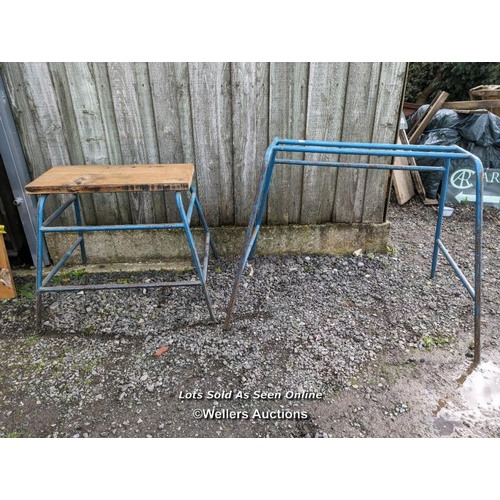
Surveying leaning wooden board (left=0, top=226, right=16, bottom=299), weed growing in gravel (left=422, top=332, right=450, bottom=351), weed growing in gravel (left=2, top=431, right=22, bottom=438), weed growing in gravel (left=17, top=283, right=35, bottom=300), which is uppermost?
leaning wooden board (left=0, top=226, right=16, bottom=299)

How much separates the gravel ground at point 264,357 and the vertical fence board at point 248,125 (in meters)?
0.57

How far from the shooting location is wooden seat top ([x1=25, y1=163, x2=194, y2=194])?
6.44ft

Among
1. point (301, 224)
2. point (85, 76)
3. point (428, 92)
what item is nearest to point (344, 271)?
point (301, 224)

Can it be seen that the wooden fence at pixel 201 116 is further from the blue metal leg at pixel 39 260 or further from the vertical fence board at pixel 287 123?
the blue metal leg at pixel 39 260

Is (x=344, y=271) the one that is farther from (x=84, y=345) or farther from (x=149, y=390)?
(x=84, y=345)

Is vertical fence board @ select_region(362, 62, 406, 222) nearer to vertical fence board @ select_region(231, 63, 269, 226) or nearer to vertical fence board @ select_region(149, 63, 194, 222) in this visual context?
vertical fence board @ select_region(231, 63, 269, 226)

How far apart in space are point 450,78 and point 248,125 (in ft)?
16.3

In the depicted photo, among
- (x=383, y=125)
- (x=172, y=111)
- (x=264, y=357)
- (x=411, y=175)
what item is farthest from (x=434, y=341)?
(x=411, y=175)

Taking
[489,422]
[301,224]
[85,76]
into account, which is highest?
[85,76]

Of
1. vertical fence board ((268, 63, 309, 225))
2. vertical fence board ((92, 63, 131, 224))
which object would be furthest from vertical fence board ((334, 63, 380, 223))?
vertical fence board ((92, 63, 131, 224))

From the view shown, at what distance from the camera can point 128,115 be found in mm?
2428

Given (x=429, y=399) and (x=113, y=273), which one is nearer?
(x=429, y=399)

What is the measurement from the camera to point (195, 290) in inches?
99.9

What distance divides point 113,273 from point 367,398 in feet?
6.14
